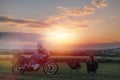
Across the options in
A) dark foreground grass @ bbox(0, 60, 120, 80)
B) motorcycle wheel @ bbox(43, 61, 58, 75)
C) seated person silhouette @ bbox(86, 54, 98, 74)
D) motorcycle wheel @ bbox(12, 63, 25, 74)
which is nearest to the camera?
dark foreground grass @ bbox(0, 60, 120, 80)

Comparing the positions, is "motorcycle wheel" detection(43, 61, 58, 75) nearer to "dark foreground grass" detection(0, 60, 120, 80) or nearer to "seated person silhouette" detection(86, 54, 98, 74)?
"dark foreground grass" detection(0, 60, 120, 80)

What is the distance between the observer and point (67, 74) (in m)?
7.56

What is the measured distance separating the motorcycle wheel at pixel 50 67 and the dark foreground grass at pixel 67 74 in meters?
0.14

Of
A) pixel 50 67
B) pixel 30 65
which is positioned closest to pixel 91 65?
pixel 50 67

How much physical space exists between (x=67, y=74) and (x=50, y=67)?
0.56 m

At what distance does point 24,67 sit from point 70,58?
148cm

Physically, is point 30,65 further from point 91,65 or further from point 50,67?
point 91,65

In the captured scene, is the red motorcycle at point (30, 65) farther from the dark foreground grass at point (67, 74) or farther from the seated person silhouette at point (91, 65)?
the seated person silhouette at point (91, 65)

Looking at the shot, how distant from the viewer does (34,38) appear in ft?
26.8

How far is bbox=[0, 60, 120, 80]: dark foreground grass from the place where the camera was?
276 inches

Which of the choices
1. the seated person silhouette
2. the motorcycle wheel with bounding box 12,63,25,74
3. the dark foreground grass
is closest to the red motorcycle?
the motorcycle wheel with bounding box 12,63,25,74

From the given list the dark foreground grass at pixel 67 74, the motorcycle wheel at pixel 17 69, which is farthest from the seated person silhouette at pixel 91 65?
the motorcycle wheel at pixel 17 69

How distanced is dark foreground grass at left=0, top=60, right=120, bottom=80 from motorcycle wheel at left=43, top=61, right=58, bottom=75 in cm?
14

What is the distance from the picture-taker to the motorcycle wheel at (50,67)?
7645 millimetres
